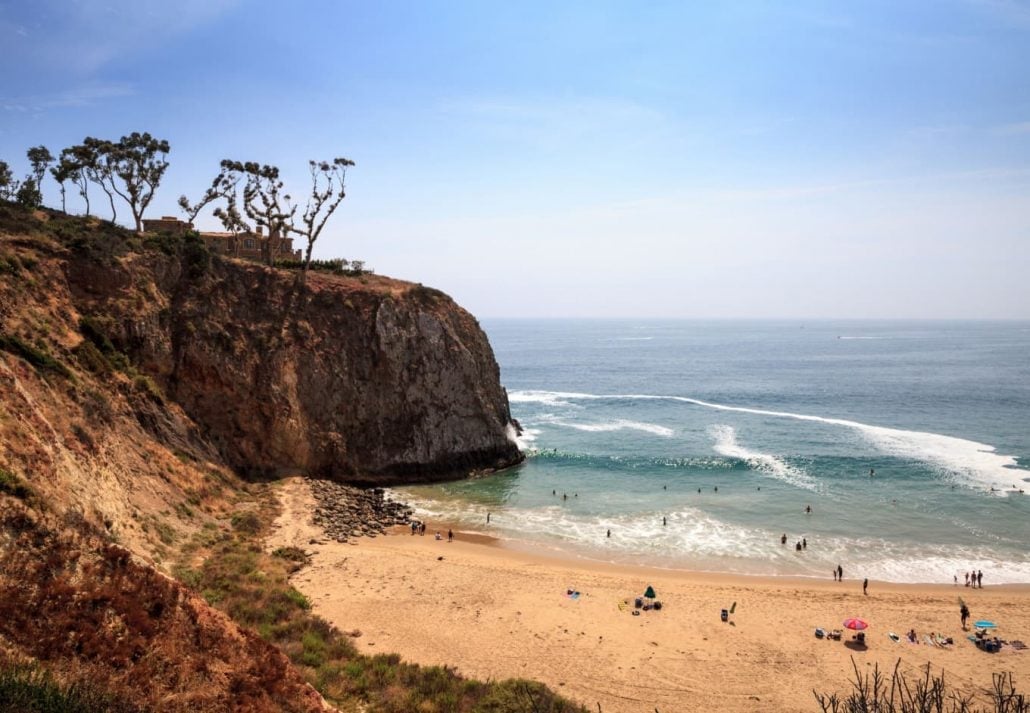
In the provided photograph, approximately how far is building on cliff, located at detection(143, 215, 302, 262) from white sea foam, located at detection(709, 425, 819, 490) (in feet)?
137

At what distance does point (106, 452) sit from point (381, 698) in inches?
662

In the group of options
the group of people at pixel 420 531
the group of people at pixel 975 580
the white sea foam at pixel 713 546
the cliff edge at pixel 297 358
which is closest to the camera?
the group of people at pixel 975 580

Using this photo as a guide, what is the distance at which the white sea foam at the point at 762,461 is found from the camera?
144 feet

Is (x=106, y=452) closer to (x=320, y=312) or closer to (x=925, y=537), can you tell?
(x=320, y=312)

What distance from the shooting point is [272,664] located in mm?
11750

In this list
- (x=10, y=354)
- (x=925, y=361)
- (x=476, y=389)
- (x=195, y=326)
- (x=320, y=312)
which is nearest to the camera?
(x=10, y=354)

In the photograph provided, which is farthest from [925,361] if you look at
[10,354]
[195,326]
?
[10,354]

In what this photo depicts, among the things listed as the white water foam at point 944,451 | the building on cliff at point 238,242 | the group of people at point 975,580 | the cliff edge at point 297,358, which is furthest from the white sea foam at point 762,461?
the building on cliff at point 238,242

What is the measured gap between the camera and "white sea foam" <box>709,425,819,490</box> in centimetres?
4378

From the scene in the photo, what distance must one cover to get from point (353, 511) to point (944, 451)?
49.6 m

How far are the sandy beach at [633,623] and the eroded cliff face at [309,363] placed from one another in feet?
29.0

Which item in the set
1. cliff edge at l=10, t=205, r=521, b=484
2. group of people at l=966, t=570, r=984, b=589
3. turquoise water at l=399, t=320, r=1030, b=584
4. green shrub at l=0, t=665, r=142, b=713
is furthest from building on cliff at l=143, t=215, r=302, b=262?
group of people at l=966, t=570, r=984, b=589

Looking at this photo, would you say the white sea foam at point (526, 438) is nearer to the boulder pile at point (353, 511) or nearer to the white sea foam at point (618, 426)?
the white sea foam at point (618, 426)

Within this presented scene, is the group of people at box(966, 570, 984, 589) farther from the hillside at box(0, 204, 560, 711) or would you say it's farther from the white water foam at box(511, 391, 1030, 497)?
the hillside at box(0, 204, 560, 711)
